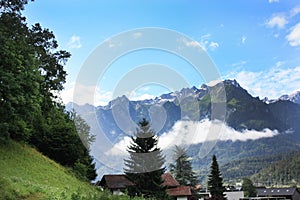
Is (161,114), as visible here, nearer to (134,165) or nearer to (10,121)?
(134,165)

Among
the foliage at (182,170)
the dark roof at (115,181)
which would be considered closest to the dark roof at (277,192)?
the foliage at (182,170)

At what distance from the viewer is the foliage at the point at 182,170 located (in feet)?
256

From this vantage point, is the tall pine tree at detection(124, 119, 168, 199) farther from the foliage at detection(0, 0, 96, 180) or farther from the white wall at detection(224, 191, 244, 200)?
the white wall at detection(224, 191, 244, 200)

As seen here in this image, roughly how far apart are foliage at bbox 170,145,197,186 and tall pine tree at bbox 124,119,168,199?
36.8 metres

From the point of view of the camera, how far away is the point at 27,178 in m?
24.3

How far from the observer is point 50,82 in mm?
40031

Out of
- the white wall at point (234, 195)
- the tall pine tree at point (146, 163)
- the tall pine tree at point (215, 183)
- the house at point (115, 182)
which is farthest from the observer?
the white wall at point (234, 195)

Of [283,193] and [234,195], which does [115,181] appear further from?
[283,193]

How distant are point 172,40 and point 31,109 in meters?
11.0

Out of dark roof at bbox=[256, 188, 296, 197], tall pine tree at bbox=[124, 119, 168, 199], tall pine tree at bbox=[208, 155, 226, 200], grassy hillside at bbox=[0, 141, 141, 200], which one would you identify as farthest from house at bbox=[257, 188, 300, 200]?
grassy hillside at bbox=[0, 141, 141, 200]

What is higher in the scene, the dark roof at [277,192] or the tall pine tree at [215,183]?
the dark roof at [277,192]

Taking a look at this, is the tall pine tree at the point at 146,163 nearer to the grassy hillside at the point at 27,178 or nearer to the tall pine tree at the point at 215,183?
the grassy hillside at the point at 27,178

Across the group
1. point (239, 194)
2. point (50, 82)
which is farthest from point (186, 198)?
point (239, 194)

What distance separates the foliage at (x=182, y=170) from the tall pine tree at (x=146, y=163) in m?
36.8
